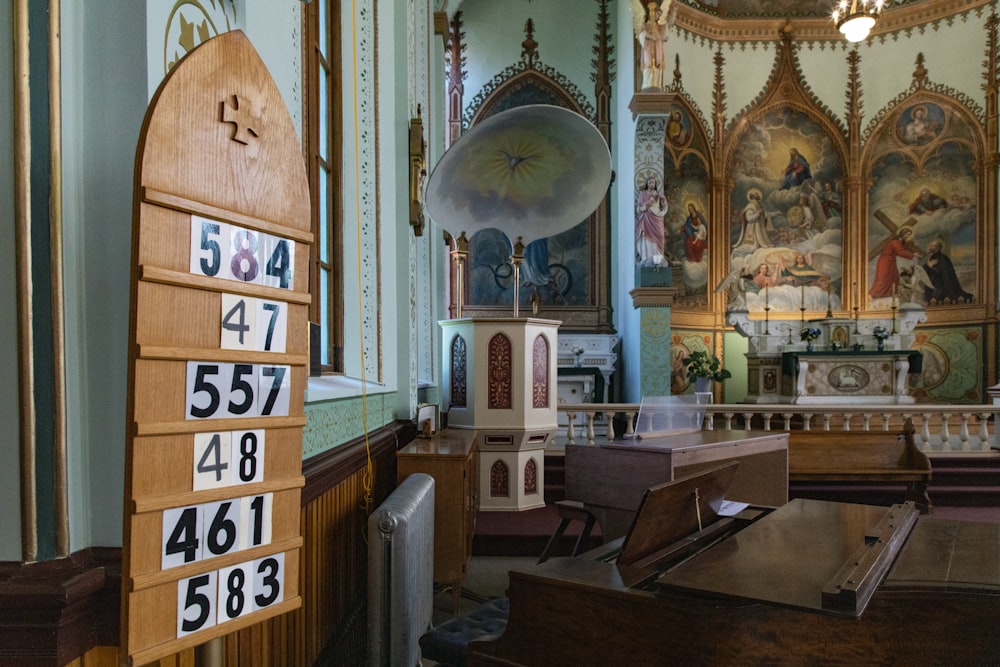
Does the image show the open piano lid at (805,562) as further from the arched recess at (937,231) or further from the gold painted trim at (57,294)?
the arched recess at (937,231)

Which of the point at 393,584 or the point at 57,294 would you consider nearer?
the point at 57,294

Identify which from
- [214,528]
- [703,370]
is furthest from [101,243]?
[703,370]

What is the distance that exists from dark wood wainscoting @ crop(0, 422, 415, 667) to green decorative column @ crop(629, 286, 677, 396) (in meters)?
5.63

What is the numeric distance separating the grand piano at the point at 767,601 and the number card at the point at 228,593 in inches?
29.6

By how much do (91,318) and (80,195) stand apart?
0.25m

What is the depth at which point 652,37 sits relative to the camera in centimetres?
923

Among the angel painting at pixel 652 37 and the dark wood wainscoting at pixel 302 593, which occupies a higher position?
the angel painting at pixel 652 37

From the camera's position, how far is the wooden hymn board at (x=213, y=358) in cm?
116

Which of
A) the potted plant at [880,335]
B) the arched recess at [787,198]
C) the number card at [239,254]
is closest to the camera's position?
the number card at [239,254]

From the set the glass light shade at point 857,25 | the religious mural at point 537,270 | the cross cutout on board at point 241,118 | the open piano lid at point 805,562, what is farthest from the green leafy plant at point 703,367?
the cross cutout on board at point 241,118

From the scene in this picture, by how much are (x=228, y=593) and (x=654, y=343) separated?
8749mm

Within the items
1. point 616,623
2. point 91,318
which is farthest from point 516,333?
point 91,318

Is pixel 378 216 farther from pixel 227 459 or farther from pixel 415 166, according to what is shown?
pixel 227 459

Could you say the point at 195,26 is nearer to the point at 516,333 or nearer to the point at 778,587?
the point at 778,587
